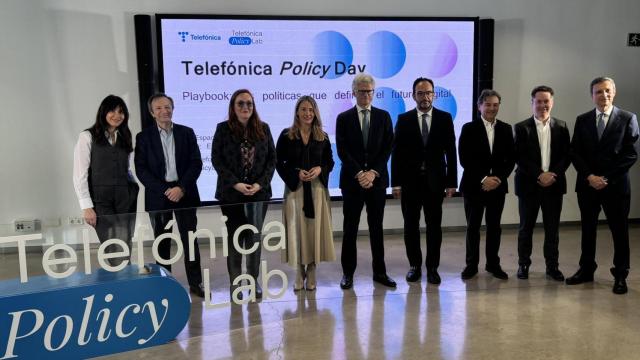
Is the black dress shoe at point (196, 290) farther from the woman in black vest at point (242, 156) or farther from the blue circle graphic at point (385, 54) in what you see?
the blue circle graphic at point (385, 54)

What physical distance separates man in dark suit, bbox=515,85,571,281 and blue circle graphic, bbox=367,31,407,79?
1.80 metres

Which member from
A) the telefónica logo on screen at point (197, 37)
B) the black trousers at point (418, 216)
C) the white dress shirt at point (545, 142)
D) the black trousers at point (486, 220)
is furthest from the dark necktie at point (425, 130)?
the telefónica logo on screen at point (197, 37)

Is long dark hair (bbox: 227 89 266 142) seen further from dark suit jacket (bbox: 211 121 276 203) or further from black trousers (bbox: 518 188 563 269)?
black trousers (bbox: 518 188 563 269)

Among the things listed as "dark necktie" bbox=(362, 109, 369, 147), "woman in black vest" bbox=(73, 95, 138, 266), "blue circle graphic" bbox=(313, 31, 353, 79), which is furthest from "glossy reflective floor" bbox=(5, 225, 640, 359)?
"blue circle graphic" bbox=(313, 31, 353, 79)

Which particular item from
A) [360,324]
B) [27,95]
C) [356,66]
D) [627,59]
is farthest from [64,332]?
[627,59]

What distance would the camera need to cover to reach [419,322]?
128 inches

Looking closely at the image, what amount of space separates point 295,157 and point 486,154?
1.48 metres

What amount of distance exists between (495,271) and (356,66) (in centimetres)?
252

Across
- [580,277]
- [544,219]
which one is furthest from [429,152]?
[580,277]

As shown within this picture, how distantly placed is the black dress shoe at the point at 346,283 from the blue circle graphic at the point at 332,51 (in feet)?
7.66

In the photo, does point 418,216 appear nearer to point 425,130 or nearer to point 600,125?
point 425,130

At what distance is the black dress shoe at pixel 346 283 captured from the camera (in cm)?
388

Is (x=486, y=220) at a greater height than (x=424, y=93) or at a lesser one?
lesser

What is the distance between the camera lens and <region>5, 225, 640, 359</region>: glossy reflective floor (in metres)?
2.84
